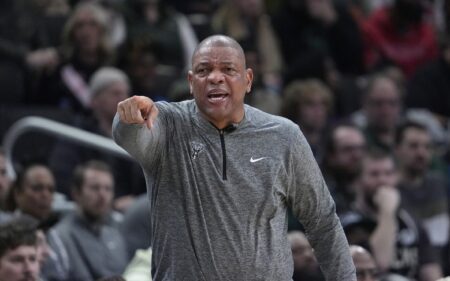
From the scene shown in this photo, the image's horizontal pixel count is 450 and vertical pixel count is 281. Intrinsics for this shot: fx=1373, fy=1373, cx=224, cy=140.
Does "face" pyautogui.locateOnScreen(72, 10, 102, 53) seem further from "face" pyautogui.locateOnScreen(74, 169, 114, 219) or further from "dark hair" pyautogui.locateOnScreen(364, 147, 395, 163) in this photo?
"dark hair" pyautogui.locateOnScreen(364, 147, 395, 163)

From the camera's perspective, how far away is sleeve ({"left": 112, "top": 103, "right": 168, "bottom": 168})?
15.8 feet

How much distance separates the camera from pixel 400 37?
12188 mm

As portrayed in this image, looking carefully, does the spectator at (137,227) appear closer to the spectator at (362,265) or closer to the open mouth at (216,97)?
the spectator at (362,265)

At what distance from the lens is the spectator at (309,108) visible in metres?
10.1

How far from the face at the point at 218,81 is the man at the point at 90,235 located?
3.16 meters

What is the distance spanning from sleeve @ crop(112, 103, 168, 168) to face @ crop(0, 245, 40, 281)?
2077 mm

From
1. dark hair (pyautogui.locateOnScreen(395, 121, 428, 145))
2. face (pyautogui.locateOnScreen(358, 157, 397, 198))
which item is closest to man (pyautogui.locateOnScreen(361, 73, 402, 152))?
dark hair (pyautogui.locateOnScreen(395, 121, 428, 145))

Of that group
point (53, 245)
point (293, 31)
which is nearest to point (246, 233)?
point (53, 245)

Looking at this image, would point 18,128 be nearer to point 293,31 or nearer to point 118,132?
point 293,31

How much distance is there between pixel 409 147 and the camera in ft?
32.8

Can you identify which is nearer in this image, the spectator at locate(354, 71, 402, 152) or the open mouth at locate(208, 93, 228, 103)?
the open mouth at locate(208, 93, 228, 103)

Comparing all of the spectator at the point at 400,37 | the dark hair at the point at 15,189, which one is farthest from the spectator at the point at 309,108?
the dark hair at the point at 15,189

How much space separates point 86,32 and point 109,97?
894mm

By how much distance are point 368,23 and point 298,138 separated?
722 centimetres
